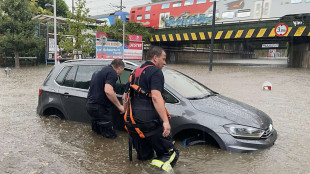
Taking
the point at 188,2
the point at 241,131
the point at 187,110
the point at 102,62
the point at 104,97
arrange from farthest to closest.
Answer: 1. the point at 188,2
2. the point at 102,62
3. the point at 104,97
4. the point at 187,110
5. the point at 241,131

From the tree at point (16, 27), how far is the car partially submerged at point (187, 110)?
19.8 m

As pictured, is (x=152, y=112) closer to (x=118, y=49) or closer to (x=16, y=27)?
(x=118, y=49)

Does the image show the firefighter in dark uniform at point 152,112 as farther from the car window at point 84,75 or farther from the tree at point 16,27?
the tree at point 16,27

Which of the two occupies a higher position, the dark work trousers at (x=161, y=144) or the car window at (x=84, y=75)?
the car window at (x=84, y=75)

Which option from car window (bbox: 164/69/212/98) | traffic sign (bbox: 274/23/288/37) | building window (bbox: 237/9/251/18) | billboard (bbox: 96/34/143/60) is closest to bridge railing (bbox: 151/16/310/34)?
traffic sign (bbox: 274/23/288/37)

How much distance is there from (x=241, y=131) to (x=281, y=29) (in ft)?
58.8

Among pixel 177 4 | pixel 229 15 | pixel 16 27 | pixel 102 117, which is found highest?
pixel 177 4

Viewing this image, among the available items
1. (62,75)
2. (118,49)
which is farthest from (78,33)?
(62,75)

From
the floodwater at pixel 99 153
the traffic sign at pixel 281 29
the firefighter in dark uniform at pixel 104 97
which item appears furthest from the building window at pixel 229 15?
the firefighter in dark uniform at pixel 104 97

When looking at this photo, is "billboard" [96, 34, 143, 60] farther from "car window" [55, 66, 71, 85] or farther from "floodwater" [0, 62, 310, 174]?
"car window" [55, 66, 71, 85]

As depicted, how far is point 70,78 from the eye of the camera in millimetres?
5281

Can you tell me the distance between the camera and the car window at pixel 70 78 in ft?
17.2

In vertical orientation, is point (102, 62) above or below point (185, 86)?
above

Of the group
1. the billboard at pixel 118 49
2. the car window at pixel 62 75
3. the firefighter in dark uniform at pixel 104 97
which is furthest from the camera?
the billboard at pixel 118 49
